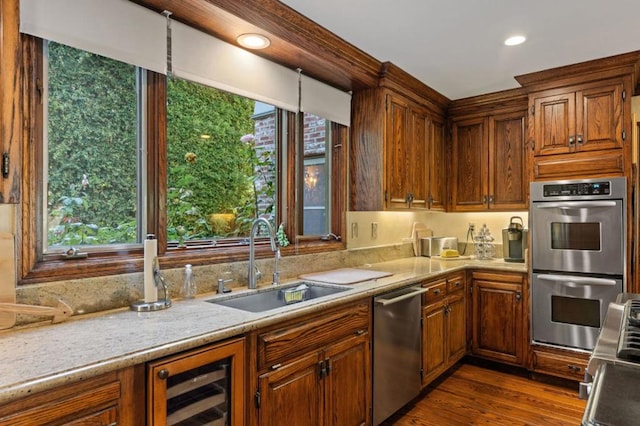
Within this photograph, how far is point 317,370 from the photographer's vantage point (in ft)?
6.18

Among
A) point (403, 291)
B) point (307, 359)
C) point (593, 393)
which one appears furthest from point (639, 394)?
point (403, 291)

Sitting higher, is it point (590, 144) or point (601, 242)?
point (590, 144)

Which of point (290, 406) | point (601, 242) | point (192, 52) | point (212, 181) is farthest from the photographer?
point (601, 242)

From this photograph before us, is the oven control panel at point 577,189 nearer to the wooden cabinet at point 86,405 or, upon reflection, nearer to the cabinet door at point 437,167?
the cabinet door at point 437,167

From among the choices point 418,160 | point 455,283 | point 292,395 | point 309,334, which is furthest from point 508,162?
point 292,395

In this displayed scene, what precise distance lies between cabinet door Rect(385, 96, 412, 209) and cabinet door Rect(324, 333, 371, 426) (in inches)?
50.7

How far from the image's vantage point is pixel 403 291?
2.55 metres

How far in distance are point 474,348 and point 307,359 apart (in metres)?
2.26

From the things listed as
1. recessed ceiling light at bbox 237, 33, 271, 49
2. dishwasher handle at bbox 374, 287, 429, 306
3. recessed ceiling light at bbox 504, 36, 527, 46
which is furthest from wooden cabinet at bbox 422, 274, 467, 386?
recessed ceiling light at bbox 237, 33, 271, 49

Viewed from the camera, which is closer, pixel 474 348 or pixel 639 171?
pixel 639 171

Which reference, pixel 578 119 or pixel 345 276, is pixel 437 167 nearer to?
pixel 578 119

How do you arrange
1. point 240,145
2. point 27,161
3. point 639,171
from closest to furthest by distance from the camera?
point 27,161, point 240,145, point 639,171

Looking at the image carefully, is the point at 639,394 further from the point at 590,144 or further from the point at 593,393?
the point at 590,144

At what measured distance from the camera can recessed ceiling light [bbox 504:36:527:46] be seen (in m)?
2.51
